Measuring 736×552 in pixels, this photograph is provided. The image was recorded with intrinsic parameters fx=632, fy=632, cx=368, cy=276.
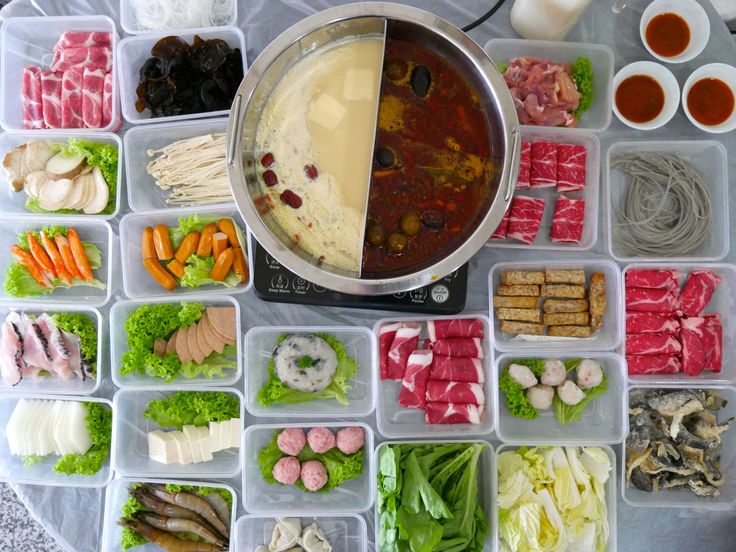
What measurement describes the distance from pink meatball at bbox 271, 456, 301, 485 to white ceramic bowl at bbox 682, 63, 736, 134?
2.30 metres

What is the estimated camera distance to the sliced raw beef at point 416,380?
274cm

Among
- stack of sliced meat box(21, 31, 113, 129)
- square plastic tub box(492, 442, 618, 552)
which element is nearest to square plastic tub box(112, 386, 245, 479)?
square plastic tub box(492, 442, 618, 552)

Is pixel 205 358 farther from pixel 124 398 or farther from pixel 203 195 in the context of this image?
pixel 203 195

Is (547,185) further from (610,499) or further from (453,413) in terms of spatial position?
(610,499)

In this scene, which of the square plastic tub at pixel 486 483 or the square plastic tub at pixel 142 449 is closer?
the square plastic tub at pixel 486 483

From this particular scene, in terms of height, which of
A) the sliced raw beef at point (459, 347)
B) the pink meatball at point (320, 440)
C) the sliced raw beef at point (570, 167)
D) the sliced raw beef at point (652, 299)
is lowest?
the pink meatball at point (320, 440)

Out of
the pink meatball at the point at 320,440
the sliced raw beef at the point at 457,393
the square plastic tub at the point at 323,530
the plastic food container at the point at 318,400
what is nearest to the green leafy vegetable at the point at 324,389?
the plastic food container at the point at 318,400

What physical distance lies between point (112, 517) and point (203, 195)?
1.46m

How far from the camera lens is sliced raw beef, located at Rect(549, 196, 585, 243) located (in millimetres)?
2756

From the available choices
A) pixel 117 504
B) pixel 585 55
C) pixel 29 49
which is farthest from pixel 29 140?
pixel 585 55

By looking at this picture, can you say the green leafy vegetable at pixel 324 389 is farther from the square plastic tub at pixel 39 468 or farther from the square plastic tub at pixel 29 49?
the square plastic tub at pixel 29 49

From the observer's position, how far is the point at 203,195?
2795 millimetres

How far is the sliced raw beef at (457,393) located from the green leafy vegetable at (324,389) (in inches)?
14.5

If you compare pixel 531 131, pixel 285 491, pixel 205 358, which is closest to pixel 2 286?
pixel 205 358
